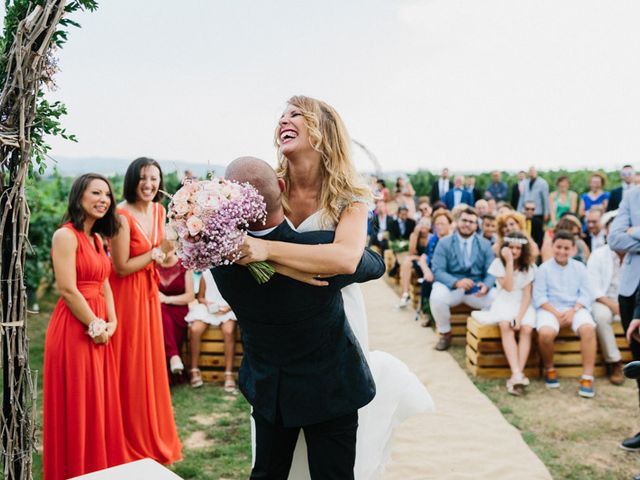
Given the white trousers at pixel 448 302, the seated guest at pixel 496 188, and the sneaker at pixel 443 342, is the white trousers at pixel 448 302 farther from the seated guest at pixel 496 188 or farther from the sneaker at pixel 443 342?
the seated guest at pixel 496 188

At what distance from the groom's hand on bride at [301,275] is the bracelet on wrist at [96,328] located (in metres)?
2.08

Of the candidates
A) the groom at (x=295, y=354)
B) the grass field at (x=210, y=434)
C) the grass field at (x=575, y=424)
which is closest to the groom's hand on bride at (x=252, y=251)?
the groom at (x=295, y=354)

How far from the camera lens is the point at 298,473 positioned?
2.74 metres

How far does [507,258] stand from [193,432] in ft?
12.5

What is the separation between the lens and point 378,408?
309 centimetres

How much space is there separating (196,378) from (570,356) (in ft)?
13.5

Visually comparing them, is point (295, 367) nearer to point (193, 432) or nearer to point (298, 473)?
point (298, 473)

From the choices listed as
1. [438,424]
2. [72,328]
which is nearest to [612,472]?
[438,424]

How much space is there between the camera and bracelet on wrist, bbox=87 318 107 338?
3.57 m

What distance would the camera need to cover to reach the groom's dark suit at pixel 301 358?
206 centimetres

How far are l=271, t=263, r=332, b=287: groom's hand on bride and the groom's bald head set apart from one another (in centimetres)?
20

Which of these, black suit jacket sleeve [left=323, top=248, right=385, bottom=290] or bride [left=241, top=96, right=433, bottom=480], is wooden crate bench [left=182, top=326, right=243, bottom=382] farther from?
black suit jacket sleeve [left=323, top=248, right=385, bottom=290]

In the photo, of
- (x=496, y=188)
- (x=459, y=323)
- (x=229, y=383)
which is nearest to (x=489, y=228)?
(x=459, y=323)

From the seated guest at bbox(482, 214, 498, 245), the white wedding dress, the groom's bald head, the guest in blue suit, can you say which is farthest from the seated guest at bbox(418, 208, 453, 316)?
the groom's bald head
